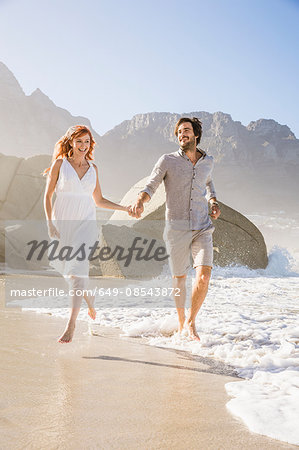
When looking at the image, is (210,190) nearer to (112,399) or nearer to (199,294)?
(199,294)

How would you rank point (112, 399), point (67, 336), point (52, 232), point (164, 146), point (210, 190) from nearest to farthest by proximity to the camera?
point (112, 399) → point (67, 336) → point (52, 232) → point (210, 190) → point (164, 146)

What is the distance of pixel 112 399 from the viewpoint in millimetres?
1730

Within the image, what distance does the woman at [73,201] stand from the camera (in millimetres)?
2822

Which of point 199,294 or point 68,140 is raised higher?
point 68,140

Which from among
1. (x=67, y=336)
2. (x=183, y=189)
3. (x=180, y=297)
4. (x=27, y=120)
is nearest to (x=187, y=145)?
(x=183, y=189)

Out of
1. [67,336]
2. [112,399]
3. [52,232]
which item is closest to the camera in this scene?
[112,399]

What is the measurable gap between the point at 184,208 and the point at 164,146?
3546 inches

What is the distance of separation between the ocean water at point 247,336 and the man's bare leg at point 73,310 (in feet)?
1.89

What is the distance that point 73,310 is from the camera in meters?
2.72

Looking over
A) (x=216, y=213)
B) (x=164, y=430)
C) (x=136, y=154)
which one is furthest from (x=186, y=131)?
(x=136, y=154)

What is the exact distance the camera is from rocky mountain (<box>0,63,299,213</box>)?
258ft

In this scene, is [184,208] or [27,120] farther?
[27,120]

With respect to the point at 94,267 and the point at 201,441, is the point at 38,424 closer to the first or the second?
the point at 201,441

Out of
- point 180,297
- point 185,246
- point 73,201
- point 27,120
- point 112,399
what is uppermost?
point 27,120
